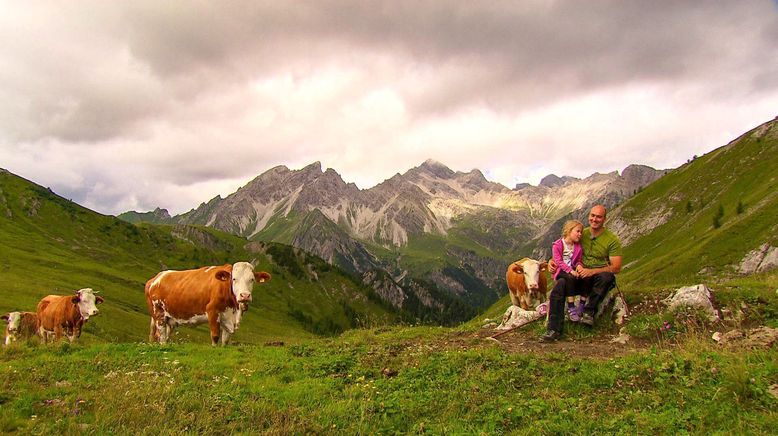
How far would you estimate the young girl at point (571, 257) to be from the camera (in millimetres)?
14336

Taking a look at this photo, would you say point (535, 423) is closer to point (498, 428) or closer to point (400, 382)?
point (498, 428)

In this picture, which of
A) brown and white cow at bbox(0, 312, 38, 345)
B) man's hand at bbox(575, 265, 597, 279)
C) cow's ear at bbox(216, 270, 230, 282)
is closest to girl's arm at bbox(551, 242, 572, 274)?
man's hand at bbox(575, 265, 597, 279)

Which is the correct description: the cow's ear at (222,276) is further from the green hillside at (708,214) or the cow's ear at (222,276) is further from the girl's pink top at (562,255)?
the green hillside at (708,214)

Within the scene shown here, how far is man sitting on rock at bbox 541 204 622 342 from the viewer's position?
14.0 metres

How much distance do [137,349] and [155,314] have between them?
17.4 ft

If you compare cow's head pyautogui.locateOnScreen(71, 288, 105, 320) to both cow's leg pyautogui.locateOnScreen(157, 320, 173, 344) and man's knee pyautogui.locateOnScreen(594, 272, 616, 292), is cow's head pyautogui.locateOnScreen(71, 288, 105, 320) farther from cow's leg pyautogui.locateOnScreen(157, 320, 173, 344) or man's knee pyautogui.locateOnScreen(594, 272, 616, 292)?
man's knee pyautogui.locateOnScreen(594, 272, 616, 292)

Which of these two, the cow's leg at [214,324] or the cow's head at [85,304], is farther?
the cow's head at [85,304]

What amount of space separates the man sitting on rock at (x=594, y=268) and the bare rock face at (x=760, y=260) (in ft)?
229

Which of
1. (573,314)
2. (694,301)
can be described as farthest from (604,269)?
(694,301)

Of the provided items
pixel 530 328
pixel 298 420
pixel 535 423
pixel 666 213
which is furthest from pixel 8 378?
pixel 666 213

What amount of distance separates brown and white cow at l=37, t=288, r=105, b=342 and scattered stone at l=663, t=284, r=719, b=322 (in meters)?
25.3

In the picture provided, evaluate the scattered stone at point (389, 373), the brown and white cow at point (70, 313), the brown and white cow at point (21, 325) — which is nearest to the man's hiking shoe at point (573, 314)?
the scattered stone at point (389, 373)

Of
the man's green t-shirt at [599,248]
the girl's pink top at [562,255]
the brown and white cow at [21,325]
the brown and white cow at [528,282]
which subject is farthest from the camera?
the brown and white cow at [21,325]

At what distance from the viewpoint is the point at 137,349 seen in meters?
13.2
